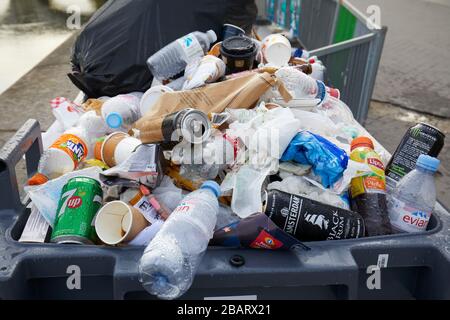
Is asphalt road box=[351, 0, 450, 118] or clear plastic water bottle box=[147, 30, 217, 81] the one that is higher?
clear plastic water bottle box=[147, 30, 217, 81]

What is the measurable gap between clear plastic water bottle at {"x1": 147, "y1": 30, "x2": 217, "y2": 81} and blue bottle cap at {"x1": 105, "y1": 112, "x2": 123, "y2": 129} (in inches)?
22.8

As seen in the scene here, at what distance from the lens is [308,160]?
1.69m

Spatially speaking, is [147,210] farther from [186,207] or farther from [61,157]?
[61,157]

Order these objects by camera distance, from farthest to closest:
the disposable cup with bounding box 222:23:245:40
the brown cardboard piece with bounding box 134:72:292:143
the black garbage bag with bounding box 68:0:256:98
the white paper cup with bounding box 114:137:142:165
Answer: the disposable cup with bounding box 222:23:245:40 → the black garbage bag with bounding box 68:0:256:98 → the brown cardboard piece with bounding box 134:72:292:143 → the white paper cup with bounding box 114:137:142:165

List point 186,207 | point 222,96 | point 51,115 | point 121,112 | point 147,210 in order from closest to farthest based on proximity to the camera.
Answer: point 186,207 < point 147,210 < point 222,96 < point 121,112 < point 51,115

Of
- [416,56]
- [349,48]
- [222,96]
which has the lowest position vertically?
[416,56]

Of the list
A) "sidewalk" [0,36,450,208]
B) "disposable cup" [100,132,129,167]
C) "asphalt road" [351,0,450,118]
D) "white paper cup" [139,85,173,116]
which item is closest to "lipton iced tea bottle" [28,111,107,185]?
"disposable cup" [100,132,129,167]

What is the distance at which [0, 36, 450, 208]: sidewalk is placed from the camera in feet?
13.2

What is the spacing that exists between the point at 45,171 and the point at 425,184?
4.64ft

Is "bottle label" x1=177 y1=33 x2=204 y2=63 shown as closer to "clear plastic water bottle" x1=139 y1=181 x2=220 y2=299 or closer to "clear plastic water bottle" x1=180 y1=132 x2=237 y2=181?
"clear plastic water bottle" x1=180 y1=132 x2=237 y2=181

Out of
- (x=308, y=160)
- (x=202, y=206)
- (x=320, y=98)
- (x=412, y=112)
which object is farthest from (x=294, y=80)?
(x=412, y=112)

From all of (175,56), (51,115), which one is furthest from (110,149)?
(51,115)

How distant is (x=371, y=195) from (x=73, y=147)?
3.81 feet

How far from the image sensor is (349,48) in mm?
3520
